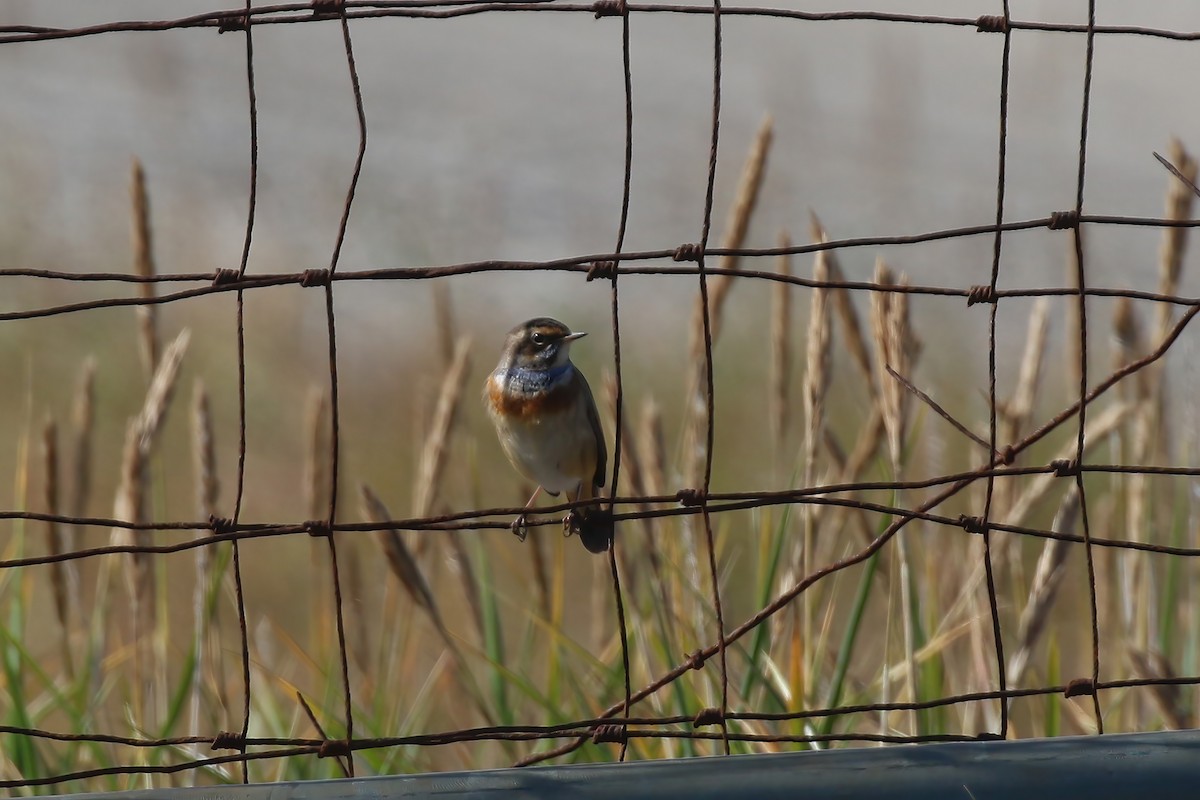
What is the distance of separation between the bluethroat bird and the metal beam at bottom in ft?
4.64

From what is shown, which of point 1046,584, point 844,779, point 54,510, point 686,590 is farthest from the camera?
point 686,590

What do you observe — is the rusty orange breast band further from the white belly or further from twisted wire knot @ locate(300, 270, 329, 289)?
twisted wire knot @ locate(300, 270, 329, 289)

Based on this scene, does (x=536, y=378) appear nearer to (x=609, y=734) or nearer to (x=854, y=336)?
(x=854, y=336)

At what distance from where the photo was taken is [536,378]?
10.2 ft

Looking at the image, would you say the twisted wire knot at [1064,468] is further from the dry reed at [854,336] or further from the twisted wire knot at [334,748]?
the twisted wire knot at [334,748]

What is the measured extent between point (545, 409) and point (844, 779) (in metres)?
1.58

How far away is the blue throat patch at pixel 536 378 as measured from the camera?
3080mm

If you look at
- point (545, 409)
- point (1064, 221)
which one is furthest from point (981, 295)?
point (545, 409)

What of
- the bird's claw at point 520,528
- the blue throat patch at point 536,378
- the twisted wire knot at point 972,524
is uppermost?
the blue throat patch at point 536,378

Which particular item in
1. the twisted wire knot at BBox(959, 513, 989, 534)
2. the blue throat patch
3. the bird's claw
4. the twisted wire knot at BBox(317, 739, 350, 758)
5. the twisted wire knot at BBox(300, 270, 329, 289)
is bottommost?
the twisted wire knot at BBox(317, 739, 350, 758)

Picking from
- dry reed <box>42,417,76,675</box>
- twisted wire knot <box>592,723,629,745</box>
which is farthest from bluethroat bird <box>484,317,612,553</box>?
twisted wire knot <box>592,723,629,745</box>

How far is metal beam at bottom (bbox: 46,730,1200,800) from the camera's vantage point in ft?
5.12

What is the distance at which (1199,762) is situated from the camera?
5.19ft

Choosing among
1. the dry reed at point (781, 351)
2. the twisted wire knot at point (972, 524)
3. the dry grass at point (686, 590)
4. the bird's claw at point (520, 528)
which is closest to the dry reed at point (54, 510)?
the dry grass at point (686, 590)
